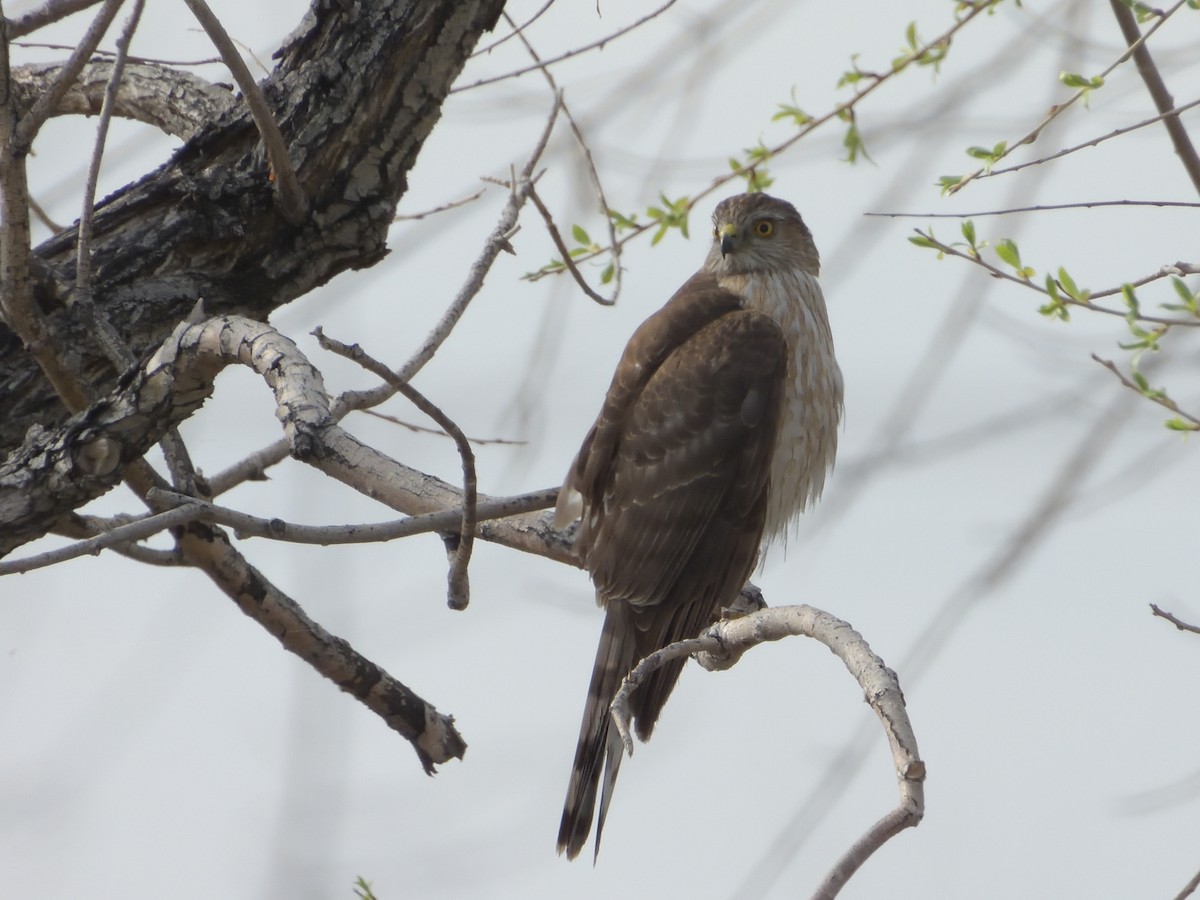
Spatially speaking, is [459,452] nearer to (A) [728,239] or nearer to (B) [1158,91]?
(B) [1158,91]

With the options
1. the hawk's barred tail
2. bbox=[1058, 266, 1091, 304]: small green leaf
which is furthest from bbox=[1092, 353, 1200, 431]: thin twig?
the hawk's barred tail

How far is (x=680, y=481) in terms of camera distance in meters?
4.56

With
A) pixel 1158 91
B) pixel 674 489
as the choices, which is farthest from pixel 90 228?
pixel 1158 91

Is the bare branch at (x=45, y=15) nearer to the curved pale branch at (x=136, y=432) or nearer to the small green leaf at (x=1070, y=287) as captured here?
the curved pale branch at (x=136, y=432)

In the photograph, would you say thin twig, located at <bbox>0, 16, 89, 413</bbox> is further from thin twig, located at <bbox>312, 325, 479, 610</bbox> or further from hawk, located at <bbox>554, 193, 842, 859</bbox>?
hawk, located at <bbox>554, 193, 842, 859</bbox>

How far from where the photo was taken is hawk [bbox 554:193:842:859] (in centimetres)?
430

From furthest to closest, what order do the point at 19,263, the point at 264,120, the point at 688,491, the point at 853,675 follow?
the point at 688,491 < the point at 264,120 < the point at 19,263 < the point at 853,675

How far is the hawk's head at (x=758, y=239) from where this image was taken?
530 centimetres

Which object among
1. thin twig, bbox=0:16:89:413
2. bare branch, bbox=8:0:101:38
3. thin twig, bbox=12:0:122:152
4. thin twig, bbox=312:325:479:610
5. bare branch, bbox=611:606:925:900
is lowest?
bare branch, bbox=611:606:925:900

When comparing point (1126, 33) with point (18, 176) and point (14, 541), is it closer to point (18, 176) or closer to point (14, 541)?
point (18, 176)

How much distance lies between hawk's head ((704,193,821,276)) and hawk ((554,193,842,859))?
1.40 ft

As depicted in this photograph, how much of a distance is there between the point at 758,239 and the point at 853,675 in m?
3.20

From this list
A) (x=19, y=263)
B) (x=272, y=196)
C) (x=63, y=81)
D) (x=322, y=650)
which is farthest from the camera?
(x=322, y=650)

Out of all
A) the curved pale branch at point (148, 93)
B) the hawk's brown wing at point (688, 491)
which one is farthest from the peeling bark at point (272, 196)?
the hawk's brown wing at point (688, 491)
